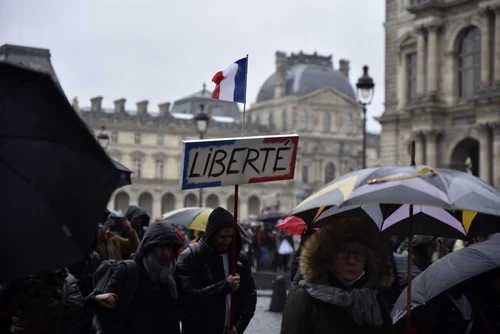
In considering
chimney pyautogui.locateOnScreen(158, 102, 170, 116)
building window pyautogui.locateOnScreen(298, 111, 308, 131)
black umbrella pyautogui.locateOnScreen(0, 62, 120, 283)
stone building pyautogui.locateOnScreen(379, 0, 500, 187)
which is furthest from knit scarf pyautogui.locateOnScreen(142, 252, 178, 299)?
building window pyautogui.locateOnScreen(298, 111, 308, 131)

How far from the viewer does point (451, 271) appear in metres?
5.38

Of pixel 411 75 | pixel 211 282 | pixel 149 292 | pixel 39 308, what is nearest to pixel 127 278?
pixel 149 292

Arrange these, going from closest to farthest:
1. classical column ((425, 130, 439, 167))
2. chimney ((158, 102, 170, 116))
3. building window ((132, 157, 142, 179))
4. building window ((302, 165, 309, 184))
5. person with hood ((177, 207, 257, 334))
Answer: person with hood ((177, 207, 257, 334)) < classical column ((425, 130, 439, 167)) < building window ((132, 157, 142, 179)) < chimney ((158, 102, 170, 116)) < building window ((302, 165, 309, 184))

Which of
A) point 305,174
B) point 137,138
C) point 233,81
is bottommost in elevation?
point 233,81

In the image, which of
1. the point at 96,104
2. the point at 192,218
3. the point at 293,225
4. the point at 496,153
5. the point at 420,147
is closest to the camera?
the point at 293,225

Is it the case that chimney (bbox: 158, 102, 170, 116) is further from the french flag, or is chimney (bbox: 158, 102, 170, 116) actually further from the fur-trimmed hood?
the fur-trimmed hood

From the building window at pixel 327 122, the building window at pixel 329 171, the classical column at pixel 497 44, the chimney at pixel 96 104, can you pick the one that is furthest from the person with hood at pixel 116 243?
the building window at pixel 327 122

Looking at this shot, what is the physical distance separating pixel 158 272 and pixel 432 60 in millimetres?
28274

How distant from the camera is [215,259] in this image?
6145mm

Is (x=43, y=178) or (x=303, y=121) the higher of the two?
(x=303, y=121)

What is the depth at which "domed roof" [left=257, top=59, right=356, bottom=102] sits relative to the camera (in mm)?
108125

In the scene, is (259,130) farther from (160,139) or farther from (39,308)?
→ (39,308)

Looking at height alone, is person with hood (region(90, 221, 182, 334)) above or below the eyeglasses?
below

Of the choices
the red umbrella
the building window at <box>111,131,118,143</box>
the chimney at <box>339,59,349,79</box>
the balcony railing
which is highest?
the chimney at <box>339,59,349,79</box>
